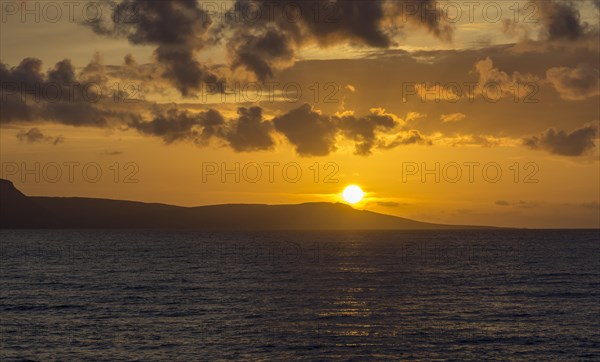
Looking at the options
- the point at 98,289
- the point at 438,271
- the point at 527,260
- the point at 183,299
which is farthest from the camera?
the point at 527,260

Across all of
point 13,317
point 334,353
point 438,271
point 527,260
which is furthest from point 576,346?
point 527,260

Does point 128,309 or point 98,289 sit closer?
point 128,309

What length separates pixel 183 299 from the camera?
9500 centimetres

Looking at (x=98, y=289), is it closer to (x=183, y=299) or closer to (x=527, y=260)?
(x=183, y=299)

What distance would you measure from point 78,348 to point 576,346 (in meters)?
45.4

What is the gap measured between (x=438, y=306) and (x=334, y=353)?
31.5 meters

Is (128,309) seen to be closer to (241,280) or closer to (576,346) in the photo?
(241,280)

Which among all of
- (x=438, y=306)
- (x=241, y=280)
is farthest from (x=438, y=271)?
(x=438, y=306)

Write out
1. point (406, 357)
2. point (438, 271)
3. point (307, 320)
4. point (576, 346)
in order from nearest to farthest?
point (406, 357), point (576, 346), point (307, 320), point (438, 271)

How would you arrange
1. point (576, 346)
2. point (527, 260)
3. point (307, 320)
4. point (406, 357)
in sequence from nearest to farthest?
point (406, 357) < point (576, 346) < point (307, 320) < point (527, 260)

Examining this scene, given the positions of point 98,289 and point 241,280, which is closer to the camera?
point 98,289

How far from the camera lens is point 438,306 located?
88.3 meters

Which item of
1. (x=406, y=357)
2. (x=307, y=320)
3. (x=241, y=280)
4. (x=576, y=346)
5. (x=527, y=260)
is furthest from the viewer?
(x=527, y=260)

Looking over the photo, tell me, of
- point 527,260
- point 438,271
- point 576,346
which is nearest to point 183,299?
point 576,346
